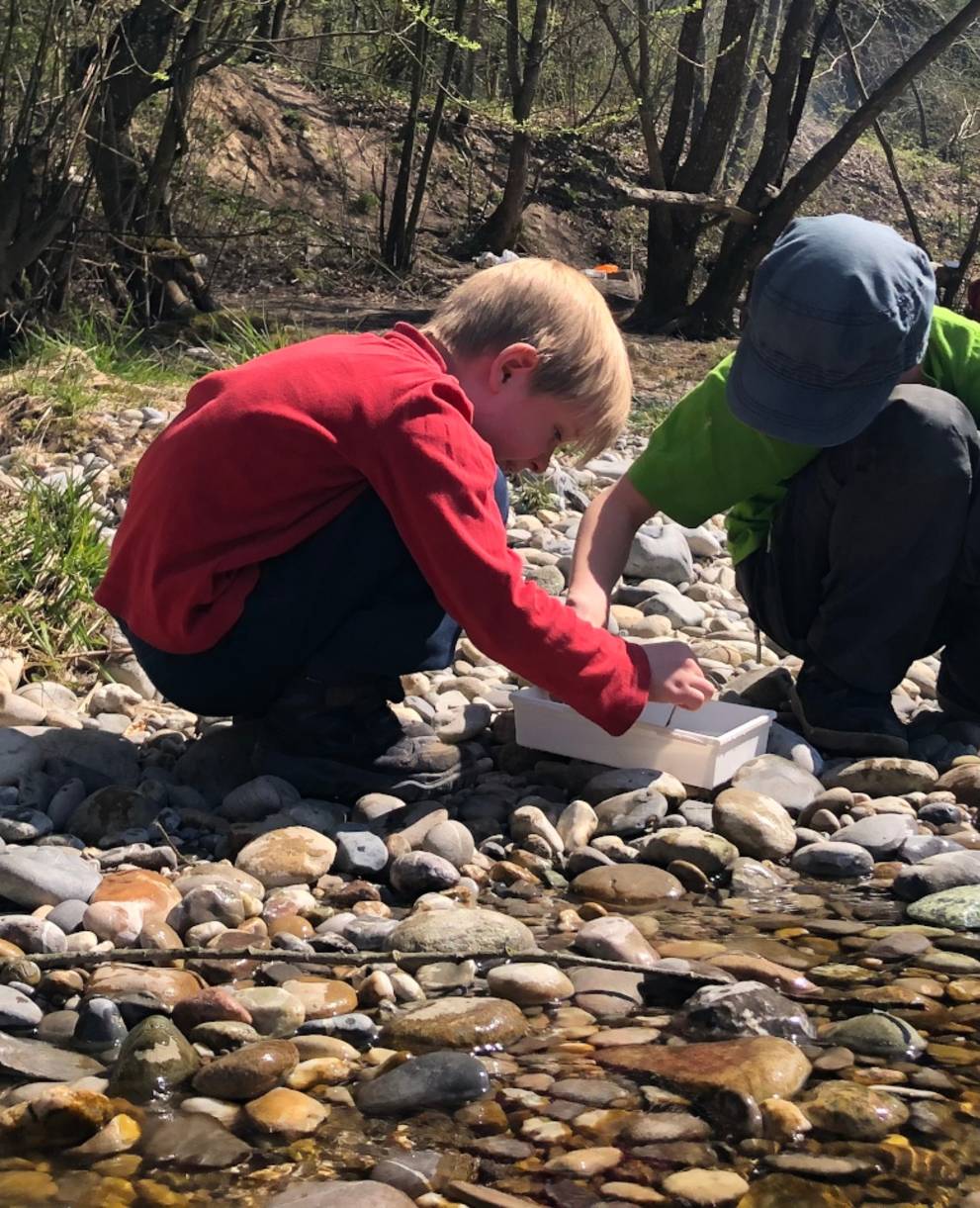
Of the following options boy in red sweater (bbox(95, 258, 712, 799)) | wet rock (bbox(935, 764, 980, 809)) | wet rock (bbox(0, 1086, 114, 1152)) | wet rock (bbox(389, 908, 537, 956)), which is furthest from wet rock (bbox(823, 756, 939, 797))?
wet rock (bbox(0, 1086, 114, 1152))

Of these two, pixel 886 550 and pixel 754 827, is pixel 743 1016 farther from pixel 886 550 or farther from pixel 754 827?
pixel 886 550

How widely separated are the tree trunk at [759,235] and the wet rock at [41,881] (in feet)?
24.4

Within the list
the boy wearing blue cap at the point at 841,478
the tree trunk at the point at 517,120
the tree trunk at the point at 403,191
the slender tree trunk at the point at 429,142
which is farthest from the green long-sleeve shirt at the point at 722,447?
the tree trunk at the point at 403,191

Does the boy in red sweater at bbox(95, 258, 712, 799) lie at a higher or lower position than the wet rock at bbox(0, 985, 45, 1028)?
higher

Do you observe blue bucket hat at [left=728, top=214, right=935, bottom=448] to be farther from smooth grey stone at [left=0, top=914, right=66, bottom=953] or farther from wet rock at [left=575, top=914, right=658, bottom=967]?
smooth grey stone at [left=0, top=914, right=66, bottom=953]

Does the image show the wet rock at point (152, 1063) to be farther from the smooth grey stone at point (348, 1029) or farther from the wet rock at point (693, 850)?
the wet rock at point (693, 850)

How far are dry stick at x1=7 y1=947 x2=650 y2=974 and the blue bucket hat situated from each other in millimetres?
1074

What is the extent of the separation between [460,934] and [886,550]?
4.18ft

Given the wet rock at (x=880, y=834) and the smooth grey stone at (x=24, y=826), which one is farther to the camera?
the wet rock at (x=880, y=834)

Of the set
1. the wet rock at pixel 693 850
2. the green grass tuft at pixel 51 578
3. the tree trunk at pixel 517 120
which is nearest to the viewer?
the wet rock at pixel 693 850

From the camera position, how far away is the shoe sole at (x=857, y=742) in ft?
10.1

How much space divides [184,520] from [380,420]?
1.23ft

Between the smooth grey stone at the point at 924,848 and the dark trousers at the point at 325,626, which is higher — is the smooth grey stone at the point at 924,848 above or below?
below

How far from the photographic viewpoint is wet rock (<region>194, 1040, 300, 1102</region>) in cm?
177
